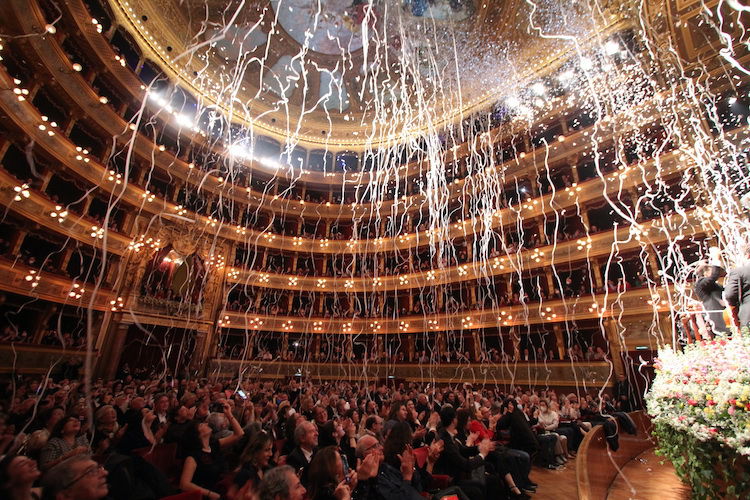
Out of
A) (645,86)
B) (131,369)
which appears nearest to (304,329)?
(131,369)

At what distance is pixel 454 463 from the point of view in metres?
3.32

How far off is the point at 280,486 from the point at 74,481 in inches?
37.8

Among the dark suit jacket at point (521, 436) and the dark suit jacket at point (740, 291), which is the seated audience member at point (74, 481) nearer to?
the dark suit jacket at point (521, 436)

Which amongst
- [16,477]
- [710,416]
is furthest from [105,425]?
[710,416]

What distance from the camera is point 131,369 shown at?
1266cm

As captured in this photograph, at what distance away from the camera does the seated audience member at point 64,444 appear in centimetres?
274

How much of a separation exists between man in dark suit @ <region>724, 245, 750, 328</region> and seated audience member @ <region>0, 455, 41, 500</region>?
5.26 metres

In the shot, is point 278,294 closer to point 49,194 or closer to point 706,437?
point 49,194

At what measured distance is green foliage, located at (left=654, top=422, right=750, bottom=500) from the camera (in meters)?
2.67

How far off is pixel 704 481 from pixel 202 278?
15526mm

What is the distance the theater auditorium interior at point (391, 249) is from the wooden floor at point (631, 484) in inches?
2.5

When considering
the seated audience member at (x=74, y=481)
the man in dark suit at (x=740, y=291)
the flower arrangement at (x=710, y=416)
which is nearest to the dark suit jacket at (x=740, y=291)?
the man in dark suit at (x=740, y=291)

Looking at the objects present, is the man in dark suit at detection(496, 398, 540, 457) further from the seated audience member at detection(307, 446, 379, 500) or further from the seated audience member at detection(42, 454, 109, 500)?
the seated audience member at detection(42, 454, 109, 500)

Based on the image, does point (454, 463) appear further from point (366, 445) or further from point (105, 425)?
point (105, 425)
